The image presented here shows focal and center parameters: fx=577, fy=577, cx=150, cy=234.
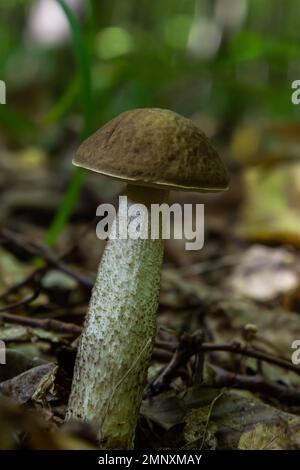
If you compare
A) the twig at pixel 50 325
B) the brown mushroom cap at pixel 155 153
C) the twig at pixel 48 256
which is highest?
the brown mushroom cap at pixel 155 153

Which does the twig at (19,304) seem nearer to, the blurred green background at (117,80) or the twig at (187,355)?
the twig at (187,355)

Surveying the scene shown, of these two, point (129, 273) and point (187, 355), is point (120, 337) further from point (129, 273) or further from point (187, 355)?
point (187, 355)

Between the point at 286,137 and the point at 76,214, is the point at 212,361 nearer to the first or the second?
the point at 76,214

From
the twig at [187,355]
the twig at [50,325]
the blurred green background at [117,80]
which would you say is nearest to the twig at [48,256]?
the blurred green background at [117,80]

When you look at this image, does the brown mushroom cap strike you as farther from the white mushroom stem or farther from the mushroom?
the white mushroom stem

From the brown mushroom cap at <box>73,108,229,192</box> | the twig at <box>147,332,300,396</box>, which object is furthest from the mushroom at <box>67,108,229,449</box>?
the twig at <box>147,332,300,396</box>

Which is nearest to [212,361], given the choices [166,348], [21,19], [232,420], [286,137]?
[166,348]

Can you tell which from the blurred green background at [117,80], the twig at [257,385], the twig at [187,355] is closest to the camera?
the twig at [187,355]

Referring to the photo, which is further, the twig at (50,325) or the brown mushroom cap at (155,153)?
the twig at (50,325)
